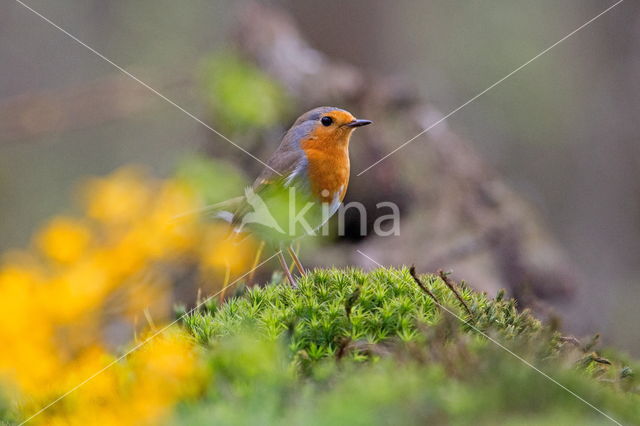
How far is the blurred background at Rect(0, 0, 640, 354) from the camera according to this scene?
1092 centimetres

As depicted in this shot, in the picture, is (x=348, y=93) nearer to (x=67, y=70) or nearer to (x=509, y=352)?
(x=509, y=352)

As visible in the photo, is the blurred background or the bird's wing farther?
the blurred background

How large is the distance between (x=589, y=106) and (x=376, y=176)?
7.92 metres

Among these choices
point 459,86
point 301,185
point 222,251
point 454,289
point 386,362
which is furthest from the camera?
point 459,86

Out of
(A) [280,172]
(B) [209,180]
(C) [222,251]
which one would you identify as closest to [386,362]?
(A) [280,172]

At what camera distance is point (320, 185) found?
14.5ft

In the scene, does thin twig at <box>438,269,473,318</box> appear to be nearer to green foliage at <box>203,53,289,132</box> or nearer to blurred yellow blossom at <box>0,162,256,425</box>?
blurred yellow blossom at <box>0,162,256,425</box>

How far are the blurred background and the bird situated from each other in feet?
15.7

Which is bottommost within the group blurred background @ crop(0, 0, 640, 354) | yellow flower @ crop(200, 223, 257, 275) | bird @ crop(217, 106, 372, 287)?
yellow flower @ crop(200, 223, 257, 275)

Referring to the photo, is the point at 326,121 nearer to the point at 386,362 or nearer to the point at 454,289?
the point at 454,289

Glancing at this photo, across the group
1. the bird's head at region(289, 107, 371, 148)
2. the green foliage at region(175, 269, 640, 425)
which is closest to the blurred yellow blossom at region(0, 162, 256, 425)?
the green foliage at region(175, 269, 640, 425)

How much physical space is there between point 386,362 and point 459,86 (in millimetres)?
11892

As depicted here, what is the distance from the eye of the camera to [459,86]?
13.2 m

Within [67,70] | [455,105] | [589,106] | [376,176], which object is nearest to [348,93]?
[376,176]
